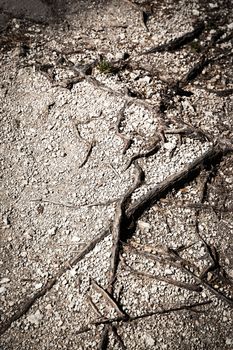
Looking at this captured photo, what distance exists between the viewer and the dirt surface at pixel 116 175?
3381mm

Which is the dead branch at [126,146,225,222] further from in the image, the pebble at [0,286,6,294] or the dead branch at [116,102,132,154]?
the pebble at [0,286,6,294]

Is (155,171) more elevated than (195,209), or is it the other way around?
(155,171)

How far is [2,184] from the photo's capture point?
4031mm

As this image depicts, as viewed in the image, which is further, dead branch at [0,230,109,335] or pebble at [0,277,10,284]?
pebble at [0,277,10,284]

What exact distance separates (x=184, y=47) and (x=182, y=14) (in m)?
0.55

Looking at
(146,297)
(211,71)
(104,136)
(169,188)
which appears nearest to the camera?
(146,297)

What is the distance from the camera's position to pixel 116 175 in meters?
4.03

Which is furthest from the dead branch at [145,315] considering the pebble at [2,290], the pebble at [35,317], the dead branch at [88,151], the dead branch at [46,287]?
the dead branch at [88,151]

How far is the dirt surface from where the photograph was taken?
3381 mm

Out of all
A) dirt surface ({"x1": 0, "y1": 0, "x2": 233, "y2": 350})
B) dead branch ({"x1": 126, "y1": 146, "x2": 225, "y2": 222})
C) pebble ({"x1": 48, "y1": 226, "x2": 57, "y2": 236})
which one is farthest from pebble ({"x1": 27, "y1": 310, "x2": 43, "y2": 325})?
dead branch ({"x1": 126, "y1": 146, "x2": 225, "y2": 222})

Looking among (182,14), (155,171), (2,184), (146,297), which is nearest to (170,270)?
(146,297)

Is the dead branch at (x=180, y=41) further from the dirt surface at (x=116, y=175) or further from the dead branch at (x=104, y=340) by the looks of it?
the dead branch at (x=104, y=340)

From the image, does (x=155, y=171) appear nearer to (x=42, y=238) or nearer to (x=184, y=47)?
(x=42, y=238)

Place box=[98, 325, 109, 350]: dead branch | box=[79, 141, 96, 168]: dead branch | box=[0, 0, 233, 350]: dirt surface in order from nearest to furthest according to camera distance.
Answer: box=[98, 325, 109, 350]: dead branch → box=[0, 0, 233, 350]: dirt surface → box=[79, 141, 96, 168]: dead branch
